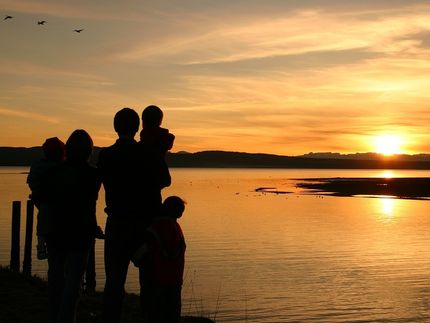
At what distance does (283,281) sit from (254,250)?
27.7 feet

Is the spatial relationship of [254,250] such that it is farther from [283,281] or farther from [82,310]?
[82,310]

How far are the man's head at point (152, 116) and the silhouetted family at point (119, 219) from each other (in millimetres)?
11

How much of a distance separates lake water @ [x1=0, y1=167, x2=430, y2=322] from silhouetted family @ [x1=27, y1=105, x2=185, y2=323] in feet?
30.7

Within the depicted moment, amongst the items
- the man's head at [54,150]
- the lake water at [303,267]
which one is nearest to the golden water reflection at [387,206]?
the lake water at [303,267]

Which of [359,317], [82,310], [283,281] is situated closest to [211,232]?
[283,281]

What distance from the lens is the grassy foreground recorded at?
10250mm

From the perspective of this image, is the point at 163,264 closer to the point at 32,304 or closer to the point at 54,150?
the point at 54,150

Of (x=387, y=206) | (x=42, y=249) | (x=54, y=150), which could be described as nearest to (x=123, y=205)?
(x=42, y=249)

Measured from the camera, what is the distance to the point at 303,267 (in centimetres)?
2478

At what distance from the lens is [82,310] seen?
11102 millimetres

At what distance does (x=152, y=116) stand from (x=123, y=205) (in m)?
1.03

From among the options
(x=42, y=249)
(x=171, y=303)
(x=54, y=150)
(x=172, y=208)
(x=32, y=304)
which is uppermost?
(x=54, y=150)

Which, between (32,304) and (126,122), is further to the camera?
(32,304)

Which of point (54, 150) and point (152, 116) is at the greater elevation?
point (152, 116)
